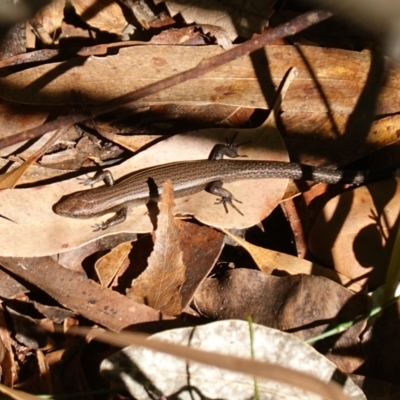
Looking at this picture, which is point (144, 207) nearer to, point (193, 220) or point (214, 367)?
point (193, 220)

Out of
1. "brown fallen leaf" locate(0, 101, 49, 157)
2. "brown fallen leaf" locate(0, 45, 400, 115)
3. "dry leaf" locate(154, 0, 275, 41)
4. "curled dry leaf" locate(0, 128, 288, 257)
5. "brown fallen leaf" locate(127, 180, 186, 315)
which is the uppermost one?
"dry leaf" locate(154, 0, 275, 41)

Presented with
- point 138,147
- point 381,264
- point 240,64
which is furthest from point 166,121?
point 381,264

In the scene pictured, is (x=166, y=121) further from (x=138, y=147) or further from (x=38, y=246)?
(x=38, y=246)

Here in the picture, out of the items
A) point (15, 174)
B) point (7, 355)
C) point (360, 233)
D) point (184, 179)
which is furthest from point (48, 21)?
point (360, 233)

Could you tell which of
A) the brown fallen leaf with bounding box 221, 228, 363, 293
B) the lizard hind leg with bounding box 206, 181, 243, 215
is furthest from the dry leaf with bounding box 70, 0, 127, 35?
the brown fallen leaf with bounding box 221, 228, 363, 293

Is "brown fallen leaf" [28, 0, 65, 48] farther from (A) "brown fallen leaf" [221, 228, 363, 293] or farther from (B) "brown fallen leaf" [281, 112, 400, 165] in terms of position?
(A) "brown fallen leaf" [221, 228, 363, 293]

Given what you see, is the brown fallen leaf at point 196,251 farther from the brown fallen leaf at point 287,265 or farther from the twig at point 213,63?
the twig at point 213,63
